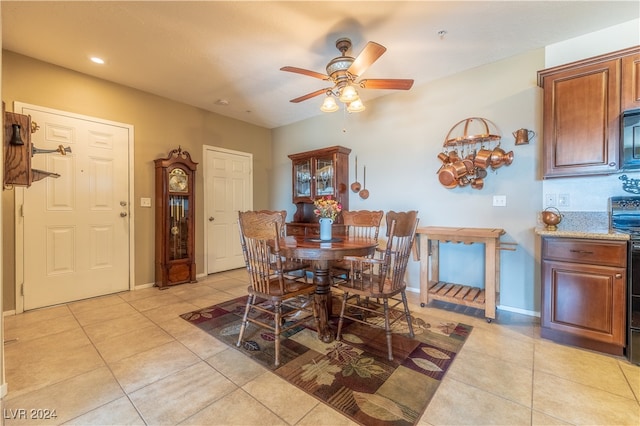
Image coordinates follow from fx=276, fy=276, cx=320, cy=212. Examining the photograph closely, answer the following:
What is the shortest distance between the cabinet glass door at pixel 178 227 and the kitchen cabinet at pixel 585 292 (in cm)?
414

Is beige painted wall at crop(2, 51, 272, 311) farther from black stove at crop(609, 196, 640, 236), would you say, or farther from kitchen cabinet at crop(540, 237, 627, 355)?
black stove at crop(609, 196, 640, 236)

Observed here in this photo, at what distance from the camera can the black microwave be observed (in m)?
2.12

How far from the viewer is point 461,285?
125 inches

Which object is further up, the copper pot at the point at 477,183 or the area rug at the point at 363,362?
the copper pot at the point at 477,183

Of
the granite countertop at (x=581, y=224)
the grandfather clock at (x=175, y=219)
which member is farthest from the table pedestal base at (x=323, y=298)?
the grandfather clock at (x=175, y=219)

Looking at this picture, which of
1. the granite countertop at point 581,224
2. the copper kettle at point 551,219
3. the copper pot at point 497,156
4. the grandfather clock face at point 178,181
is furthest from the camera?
the grandfather clock face at point 178,181

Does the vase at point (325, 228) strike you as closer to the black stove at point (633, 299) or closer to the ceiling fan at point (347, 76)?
the ceiling fan at point (347, 76)

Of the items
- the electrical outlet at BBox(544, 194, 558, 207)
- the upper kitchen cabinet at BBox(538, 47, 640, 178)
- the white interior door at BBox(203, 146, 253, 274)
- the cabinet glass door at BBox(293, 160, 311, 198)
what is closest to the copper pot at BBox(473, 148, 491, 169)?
the upper kitchen cabinet at BBox(538, 47, 640, 178)

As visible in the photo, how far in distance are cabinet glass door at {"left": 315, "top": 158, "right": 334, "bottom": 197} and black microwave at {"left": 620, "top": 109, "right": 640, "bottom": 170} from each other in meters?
2.93

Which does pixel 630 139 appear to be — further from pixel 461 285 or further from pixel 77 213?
pixel 77 213

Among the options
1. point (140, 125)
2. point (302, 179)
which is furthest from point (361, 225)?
point (140, 125)

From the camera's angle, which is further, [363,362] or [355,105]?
[355,105]

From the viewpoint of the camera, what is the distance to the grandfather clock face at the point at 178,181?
150 inches

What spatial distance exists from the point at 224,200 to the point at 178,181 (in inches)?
34.4
